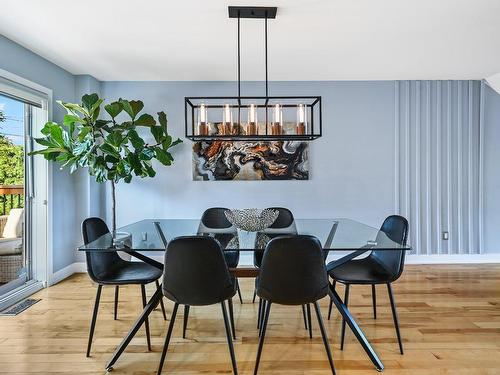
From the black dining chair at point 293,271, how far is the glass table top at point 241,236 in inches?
9.2

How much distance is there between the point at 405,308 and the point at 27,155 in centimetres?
399

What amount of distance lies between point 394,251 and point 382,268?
0.63 ft

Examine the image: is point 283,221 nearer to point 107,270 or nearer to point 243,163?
point 243,163

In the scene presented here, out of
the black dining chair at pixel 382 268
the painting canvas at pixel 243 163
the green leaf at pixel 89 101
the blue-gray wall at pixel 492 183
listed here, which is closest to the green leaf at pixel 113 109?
the green leaf at pixel 89 101

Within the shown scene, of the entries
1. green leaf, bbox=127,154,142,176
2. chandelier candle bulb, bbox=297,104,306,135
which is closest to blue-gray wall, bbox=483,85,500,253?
chandelier candle bulb, bbox=297,104,306,135

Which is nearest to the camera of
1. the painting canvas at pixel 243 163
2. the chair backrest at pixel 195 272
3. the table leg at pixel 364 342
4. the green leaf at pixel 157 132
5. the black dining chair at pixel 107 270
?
the chair backrest at pixel 195 272

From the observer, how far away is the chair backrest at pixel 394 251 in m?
2.36

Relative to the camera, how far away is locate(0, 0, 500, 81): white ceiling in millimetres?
2512

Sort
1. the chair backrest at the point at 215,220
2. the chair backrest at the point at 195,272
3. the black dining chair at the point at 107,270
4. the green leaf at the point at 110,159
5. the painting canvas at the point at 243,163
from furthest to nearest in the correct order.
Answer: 1. the painting canvas at the point at 243,163
2. the green leaf at the point at 110,159
3. the chair backrest at the point at 215,220
4. the black dining chair at the point at 107,270
5. the chair backrest at the point at 195,272

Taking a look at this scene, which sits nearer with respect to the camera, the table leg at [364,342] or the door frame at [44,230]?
the table leg at [364,342]

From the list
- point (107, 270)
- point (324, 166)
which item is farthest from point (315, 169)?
point (107, 270)

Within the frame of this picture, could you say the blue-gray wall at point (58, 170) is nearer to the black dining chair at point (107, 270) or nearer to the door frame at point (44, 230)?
the door frame at point (44, 230)

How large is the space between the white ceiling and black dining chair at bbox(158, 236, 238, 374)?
5.72 ft

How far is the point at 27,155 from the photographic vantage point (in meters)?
3.51
